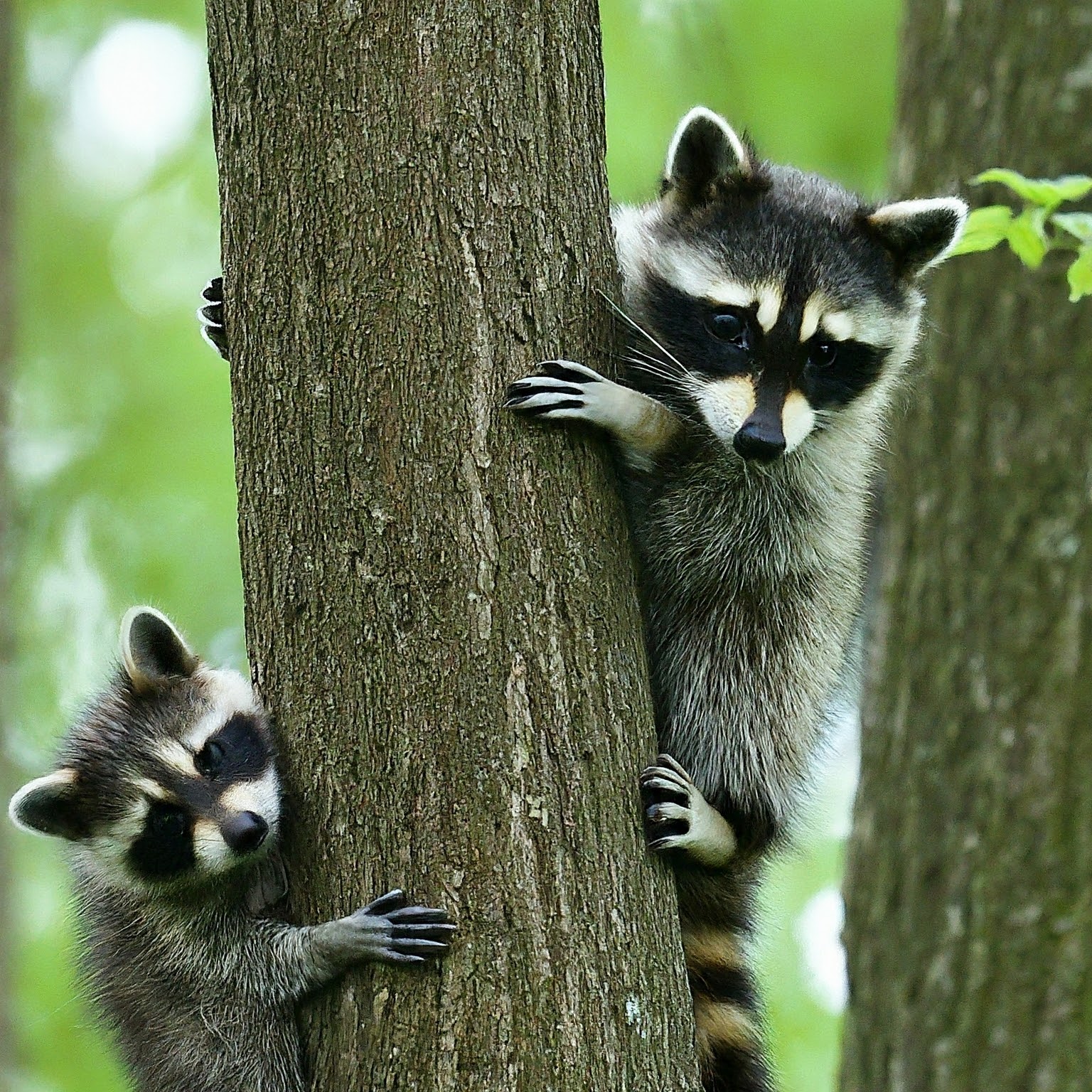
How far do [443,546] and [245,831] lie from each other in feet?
2.43

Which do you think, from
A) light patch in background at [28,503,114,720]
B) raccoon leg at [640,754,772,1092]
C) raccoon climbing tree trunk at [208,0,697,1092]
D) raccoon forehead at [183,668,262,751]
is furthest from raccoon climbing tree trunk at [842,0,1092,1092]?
light patch in background at [28,503,114,720]

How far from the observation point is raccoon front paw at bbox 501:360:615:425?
94.7 inches

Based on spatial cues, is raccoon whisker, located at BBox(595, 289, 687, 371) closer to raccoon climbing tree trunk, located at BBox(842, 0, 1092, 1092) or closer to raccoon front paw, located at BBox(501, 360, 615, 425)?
raccoon front paw, located at BBox(501, 360, 615, 425)

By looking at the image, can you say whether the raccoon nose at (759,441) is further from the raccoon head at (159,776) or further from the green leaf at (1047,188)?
the raccoon head at (159,776)

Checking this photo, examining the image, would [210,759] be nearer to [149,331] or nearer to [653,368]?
[653,368]

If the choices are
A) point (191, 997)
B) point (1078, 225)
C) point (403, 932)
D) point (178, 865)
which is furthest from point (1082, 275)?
point (191, 997)

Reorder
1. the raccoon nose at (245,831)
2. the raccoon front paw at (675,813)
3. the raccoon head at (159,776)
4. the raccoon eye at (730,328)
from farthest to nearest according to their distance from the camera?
the raccoon eye at (730,328)
the raccoon head at (159,776)
the raccoon nose at (245,831)
the raccoon front paw at (675,813)

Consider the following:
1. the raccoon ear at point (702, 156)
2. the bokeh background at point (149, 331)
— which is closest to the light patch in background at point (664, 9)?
the bokeh background at point (149, 331)

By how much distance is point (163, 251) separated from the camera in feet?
30.1

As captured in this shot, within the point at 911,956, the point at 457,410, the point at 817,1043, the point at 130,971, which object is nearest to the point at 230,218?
the point at 457,410

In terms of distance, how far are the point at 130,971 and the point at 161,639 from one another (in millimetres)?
742

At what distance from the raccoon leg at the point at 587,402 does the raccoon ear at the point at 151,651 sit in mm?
1183

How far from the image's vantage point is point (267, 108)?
2500mm

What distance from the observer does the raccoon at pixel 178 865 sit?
2.71 metres
